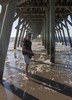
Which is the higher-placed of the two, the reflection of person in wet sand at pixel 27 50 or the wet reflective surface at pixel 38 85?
the reflection of person in wet sand at pixel 27 50

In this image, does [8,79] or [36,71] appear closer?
[8,79]

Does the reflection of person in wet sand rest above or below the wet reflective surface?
above

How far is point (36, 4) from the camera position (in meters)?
16.0

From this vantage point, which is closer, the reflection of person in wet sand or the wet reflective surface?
the wet reflective surface

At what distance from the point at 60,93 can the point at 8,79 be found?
2150mm

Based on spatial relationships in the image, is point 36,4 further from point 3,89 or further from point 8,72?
point 3,89

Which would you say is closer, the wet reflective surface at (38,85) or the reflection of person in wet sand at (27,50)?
the wet reflective surface at (38,85)

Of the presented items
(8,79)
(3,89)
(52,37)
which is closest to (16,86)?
(3,89)

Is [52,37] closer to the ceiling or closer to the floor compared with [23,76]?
closer to the ceiling

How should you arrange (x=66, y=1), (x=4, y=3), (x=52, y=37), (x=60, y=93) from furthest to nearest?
1. (x=66, y=1)
2. (x=52, y=37)
3. (x=4, y=3)
4. (x=60, y=93)

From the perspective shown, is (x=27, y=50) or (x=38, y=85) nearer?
(x=38, y=85)

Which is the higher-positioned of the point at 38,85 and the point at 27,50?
the point at 27,50

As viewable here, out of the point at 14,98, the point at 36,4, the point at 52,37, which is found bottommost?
the point at 14,98

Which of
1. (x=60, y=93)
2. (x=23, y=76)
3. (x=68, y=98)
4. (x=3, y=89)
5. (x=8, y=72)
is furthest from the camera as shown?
(x=8, y=72)
